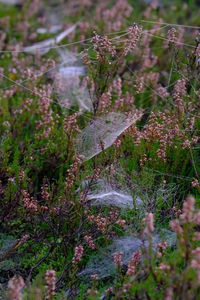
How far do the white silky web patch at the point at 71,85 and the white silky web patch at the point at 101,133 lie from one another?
2.20 ft

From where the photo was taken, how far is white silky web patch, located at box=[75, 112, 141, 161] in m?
3.92

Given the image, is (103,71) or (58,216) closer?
(58,216)

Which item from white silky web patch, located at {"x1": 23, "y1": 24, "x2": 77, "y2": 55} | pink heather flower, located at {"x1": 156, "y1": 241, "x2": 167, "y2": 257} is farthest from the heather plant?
white silky web patch, located at {"x1": 23, "y1": 24, "x2": 77, "y2": 55}

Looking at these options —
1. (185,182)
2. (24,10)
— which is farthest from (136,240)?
(24,10)

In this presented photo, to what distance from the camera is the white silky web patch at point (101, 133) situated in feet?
12.9

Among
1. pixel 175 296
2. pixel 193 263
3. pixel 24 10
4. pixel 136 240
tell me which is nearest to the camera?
pixel 193 263

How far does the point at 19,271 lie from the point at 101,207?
68cm

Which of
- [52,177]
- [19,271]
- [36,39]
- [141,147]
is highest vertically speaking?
[36,39]

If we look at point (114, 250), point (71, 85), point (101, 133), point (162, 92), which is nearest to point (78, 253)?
point (114, 250)

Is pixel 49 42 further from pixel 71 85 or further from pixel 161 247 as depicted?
pixel 161 247

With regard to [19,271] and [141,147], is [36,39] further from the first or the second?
[19,271]

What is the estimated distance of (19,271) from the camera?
3.44 m

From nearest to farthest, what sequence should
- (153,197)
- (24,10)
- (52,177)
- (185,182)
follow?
(153,197), (185,182), (52,177), (24,10)

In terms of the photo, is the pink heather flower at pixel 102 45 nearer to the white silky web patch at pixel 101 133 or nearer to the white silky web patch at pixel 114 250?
the white silky web patch at pixel 101 133
